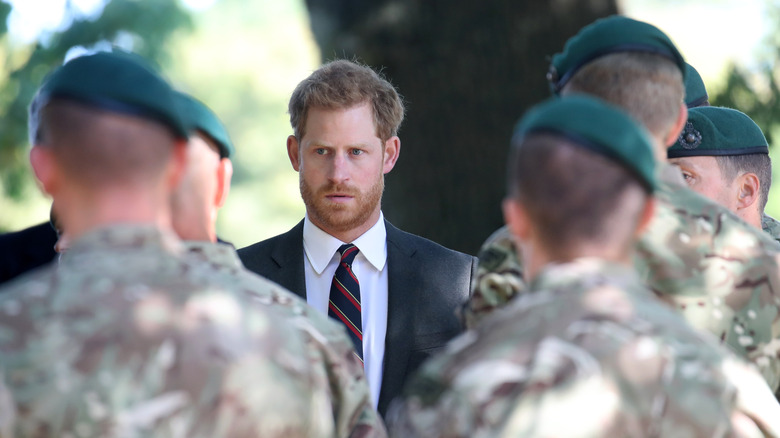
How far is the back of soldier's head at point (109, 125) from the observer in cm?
216

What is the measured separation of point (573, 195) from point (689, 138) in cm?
167

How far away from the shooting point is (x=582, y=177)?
6.87 ft

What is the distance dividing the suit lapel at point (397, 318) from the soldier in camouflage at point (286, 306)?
101 cm

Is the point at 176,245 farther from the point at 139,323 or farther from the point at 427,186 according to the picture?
the point at 427,186

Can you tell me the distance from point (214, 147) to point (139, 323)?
0.90m

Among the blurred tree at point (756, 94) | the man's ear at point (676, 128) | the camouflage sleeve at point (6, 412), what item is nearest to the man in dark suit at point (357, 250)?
the man's ear at point (676, 128)

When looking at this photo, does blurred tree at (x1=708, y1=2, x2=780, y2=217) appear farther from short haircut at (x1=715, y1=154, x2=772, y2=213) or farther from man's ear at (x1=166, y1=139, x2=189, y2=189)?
man's ear at (x1=166, y1=139, x2=189, y2=189)

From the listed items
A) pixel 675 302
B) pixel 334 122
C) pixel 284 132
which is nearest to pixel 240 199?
pixel 284 132

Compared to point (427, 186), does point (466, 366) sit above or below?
above

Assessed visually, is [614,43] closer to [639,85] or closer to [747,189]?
[639,85]

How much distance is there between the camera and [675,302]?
2590mm

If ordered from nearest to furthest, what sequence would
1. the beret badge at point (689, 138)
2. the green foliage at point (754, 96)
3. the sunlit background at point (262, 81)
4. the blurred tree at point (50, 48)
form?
the beret badge at point (689, 138) → the green foliage at point (754, 96) → the blurred tree at point (50, 48) → the sunlit background at point (262, 81)

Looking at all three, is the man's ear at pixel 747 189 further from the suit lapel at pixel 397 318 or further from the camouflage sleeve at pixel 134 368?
the camouflage sleeve at pixel 134 368

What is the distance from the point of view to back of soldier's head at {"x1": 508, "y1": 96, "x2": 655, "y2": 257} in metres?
2.09
